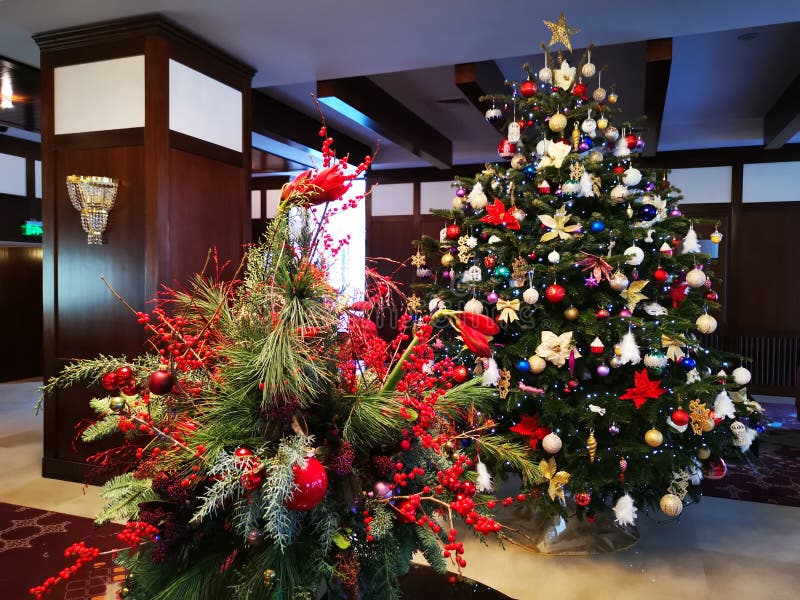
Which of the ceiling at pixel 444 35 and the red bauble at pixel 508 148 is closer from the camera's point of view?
the red bauble at pixel 508 148

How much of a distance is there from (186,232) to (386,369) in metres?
2.96

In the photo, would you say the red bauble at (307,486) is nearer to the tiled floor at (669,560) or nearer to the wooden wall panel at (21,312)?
the tiled floor at (669,560)

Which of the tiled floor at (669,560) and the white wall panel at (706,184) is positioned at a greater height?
the white wall panel at (706,184)

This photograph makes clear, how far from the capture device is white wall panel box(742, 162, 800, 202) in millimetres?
6480

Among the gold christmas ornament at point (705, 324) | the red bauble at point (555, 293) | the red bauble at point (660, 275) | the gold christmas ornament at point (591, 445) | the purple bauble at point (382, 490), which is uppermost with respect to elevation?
the red bauble at point (660, 275)

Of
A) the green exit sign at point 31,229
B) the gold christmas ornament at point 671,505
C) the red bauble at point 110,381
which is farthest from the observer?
the green exit sign at point 31,229

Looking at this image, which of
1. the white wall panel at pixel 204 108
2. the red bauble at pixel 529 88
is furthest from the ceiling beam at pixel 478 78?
the white wall panel at pixel 204 108

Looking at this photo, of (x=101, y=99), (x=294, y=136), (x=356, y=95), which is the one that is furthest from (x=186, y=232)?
(x=294, y=136)

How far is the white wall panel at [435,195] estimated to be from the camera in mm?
7773

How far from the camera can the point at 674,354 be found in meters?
2.36

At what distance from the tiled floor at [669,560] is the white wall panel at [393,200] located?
5.50 m

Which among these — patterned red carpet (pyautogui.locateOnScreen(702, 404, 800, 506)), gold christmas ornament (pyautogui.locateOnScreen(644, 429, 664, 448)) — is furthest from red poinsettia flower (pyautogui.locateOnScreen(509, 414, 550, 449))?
patterned red carpet (pyautogui.locateOnScreen(702, 404, 800, 506))

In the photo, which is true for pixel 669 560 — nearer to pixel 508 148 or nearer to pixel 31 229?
pixel 508 148

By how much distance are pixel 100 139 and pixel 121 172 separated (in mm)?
253
